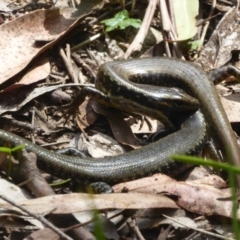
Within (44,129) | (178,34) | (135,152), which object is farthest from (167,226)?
(178,34)

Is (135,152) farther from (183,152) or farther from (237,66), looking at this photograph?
(237,66)

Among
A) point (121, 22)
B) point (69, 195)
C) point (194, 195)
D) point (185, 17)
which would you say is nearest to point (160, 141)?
point (194, 195)

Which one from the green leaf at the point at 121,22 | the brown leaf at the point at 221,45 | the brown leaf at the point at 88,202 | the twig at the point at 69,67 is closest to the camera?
the brown leaf at the point at 88,202

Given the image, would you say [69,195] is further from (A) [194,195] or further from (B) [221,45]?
(B) [221,45]

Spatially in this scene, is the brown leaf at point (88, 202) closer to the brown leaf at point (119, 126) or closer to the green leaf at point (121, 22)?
the brown leaf at point (119, 126)

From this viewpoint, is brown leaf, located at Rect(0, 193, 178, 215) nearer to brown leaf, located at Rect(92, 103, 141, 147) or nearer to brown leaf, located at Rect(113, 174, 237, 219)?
brown leaf, located at Rect(113, 174, 237, 219)

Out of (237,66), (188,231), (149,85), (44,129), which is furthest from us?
(237,66)

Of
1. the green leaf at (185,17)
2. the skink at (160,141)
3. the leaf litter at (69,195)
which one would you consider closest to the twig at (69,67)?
the leaf litter at (69,195)

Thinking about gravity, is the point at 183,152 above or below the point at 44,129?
below
